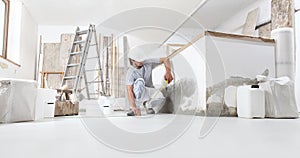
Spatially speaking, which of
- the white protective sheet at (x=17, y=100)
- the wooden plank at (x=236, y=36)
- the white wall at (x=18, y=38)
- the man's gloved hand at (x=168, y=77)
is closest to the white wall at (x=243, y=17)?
the wooden plank at (x=236, y=36)

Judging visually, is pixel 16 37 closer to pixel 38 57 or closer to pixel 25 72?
pixel 25 72

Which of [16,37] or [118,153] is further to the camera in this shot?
[16,37]

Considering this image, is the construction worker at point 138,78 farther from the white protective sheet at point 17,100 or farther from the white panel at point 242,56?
the white protective sheet at point 17,100

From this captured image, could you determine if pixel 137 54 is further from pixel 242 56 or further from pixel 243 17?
pixel 243 17

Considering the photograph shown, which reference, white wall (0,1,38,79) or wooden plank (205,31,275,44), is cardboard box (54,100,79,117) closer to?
A: wooden plank (205,31,275,44)

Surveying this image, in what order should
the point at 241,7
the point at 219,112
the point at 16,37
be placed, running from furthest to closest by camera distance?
the point at 16,37, the point at 241,7, the point at 219,112

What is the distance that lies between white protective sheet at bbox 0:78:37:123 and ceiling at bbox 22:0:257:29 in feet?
8.70

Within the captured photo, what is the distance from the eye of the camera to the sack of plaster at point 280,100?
1.69m

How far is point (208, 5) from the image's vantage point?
13.0 ft

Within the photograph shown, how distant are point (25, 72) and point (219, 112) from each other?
404cm

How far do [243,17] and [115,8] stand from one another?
2.10 metres

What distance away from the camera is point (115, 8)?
14.2 feet

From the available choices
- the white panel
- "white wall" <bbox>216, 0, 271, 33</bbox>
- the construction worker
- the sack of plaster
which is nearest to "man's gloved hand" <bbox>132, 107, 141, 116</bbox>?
the construction worker

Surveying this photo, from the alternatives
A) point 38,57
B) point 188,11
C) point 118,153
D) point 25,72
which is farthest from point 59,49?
point 118,153
